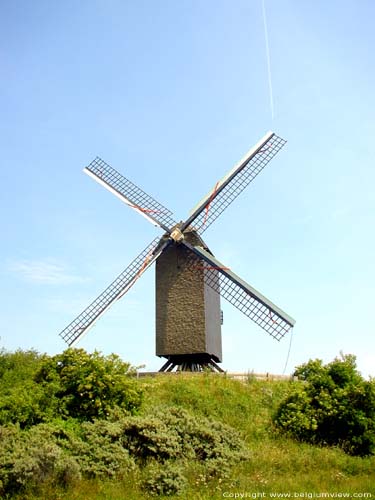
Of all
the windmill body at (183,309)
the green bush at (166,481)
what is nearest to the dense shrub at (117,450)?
the green bush at (166,481)

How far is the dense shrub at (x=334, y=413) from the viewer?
1470cm

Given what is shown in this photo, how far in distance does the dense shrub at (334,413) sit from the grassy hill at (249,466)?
63 cm

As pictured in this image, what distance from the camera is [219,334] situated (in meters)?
24.2

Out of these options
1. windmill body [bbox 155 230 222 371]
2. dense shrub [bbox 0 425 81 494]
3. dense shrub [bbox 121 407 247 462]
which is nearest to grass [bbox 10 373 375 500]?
dense shrub [bbox 0 425 81 494]

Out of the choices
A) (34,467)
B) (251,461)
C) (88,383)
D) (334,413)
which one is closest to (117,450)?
(34,467)

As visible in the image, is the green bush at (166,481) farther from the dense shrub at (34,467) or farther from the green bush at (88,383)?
the green bush at (88,383)

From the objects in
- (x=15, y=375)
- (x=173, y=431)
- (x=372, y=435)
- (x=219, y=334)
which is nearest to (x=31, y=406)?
(x=173, y=431)

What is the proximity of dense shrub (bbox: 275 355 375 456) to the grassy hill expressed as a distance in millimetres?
631

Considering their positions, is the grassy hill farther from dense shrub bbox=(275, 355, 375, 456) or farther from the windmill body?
the windmill body

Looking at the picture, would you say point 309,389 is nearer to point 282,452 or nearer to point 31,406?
point 282,452

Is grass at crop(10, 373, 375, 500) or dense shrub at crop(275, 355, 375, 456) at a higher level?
dense shrub at crop(275, 355, 375, 456)

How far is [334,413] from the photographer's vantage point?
15102mm

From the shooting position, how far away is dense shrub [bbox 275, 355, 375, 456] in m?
14.7

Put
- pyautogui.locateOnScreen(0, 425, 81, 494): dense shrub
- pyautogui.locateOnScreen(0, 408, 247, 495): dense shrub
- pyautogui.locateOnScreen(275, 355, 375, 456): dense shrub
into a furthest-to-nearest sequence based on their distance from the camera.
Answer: pyautogui.locateOnScreen(275, 355, 375, 456): dense shrub
pyautogui.locateOnScreen(0, 408, 247, 495): dense shrub
pyautogui.locateOnScreen(0, 425, 81, 494): dense shrub
